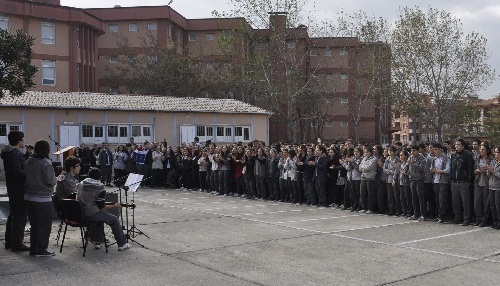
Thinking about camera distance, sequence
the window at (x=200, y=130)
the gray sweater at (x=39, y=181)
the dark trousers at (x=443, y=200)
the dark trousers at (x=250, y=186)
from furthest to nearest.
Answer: the window at (x=200, y=130), the dark trousers at (x=250, y=186), the dark trousers at (x=443, y=200), the gray sweater at (x=39, y=181)

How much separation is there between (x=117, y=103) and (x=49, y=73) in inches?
579

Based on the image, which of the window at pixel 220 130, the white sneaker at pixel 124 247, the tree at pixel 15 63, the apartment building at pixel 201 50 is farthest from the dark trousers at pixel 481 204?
the apartment building at pixel 201 50

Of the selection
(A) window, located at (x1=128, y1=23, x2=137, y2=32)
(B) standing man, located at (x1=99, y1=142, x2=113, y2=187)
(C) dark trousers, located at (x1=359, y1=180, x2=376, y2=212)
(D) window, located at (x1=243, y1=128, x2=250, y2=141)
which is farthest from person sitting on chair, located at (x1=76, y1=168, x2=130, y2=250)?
(A) window, located at (x1=128, y1=23, x2=137, y2=32)

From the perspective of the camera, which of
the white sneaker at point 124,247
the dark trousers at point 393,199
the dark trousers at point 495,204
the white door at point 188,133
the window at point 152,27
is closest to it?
the white sneaker at point 124,247

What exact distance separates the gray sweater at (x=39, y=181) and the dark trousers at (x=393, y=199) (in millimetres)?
8886

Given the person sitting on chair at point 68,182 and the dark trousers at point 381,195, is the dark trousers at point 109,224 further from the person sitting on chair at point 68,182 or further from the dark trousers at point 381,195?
the dark trousers at point 381,195

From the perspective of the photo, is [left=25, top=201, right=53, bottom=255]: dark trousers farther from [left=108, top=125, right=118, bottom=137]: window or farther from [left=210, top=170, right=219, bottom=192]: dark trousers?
[left=108, top=125, right=118, bottom=137]: window

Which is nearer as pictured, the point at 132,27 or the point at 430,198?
the point at 430,198

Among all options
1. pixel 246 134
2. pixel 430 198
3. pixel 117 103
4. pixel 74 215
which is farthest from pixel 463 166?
pixel 246 134

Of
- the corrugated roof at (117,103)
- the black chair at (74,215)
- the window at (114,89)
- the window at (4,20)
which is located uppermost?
the window at (4,20)

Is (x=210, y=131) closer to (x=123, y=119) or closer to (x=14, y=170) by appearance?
(x=123, y=119)

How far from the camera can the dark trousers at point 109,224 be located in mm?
9797

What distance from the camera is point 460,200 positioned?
1354cm

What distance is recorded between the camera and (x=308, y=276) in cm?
834
